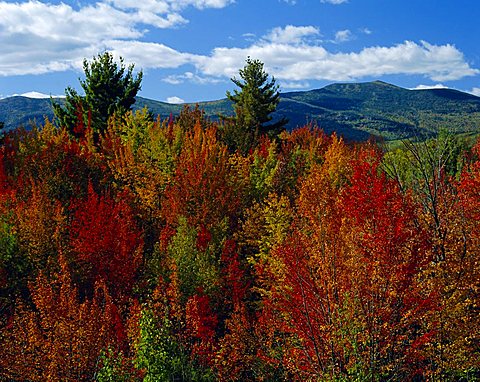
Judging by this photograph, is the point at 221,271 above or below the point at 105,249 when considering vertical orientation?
below

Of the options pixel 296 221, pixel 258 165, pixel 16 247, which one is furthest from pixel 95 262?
pixel 258 165

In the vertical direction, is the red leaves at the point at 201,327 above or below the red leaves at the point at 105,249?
below

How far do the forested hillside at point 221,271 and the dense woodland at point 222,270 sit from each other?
18 cm

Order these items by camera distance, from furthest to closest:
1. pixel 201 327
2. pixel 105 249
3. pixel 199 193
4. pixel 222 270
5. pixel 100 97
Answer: pixel 100 97 < pixel 199 193 < pixel 222 270 < pixel 105 249 < pixel 201 327

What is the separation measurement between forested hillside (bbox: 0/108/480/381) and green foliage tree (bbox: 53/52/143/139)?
12.3 meters

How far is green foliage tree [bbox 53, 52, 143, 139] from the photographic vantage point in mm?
62719

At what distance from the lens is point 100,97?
63562mm

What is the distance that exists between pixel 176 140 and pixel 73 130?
20378 millimetres

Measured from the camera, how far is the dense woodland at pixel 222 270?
27.4m

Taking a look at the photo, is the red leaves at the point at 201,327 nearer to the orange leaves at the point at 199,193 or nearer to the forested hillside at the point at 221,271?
the forested hillside at the point at 221,271

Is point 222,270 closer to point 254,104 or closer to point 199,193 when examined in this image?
point 199,193

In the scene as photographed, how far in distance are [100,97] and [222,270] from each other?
36.2 meters

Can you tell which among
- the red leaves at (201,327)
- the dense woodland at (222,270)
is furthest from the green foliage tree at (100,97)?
the red leaves at (201,327)

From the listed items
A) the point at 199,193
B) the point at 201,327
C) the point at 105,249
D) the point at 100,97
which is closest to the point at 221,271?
the point at 201,327
